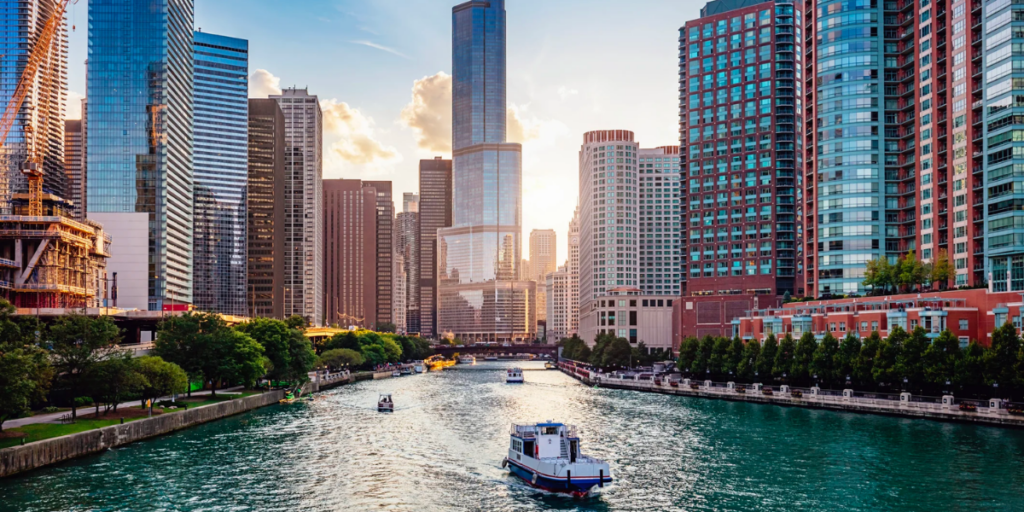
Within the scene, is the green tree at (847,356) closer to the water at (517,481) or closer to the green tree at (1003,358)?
the water at (517,481)

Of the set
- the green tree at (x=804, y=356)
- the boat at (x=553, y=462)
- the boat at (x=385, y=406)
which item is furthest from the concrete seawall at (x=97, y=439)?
the green tree at (x=804, y=356)

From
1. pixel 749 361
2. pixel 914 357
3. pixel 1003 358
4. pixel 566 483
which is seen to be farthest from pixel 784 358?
pixel 566 483

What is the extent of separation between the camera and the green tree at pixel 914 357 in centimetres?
13775

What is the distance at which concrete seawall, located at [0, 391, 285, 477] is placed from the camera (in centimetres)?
8231

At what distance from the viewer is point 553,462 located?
8019cm

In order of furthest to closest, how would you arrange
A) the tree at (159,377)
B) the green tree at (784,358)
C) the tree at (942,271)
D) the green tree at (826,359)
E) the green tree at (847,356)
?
the tree at (942,271), the green tree at (784,358), the green tree at (826,359), the green tree at (847,356), the tree at (159,377)

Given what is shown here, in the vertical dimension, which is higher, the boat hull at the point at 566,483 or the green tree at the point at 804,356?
the green tree at the point at 804,356

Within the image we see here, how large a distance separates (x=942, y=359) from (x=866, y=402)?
523 inches

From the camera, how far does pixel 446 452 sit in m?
103

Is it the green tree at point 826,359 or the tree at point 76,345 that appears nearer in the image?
the tree at point 76,345

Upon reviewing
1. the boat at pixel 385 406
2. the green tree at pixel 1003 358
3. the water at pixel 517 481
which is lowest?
the boat at pixel 385 406

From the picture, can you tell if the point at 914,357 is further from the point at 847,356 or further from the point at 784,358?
the point at 784,358

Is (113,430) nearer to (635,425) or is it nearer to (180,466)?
(180,466)

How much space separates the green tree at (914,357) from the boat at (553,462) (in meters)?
76.3
